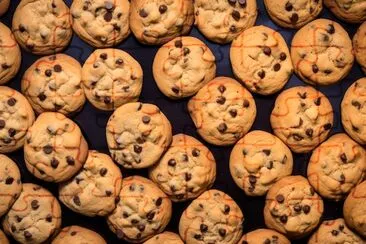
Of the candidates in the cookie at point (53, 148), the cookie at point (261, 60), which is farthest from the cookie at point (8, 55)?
the cookie at point (261, 60)

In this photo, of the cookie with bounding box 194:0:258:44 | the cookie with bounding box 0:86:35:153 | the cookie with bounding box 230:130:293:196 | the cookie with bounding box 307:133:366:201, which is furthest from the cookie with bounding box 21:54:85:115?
the cookie with bounding box 307:133:366:201

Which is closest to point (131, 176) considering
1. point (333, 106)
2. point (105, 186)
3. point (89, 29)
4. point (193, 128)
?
point (105, 186)

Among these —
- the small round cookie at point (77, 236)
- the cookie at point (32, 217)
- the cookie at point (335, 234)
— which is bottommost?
the small round cookie at point (77, 236)

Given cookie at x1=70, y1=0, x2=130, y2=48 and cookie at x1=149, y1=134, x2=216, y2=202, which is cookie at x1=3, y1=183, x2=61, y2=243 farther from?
cookie at x1=70, y1=0, x2=130, y2=48

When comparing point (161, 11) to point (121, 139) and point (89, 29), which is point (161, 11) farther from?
point (121, 139)

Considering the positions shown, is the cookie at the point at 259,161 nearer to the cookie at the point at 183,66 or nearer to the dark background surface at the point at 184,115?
the dark background surface at the point at 184,115

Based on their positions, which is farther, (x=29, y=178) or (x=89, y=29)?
(x=29, y=178)
